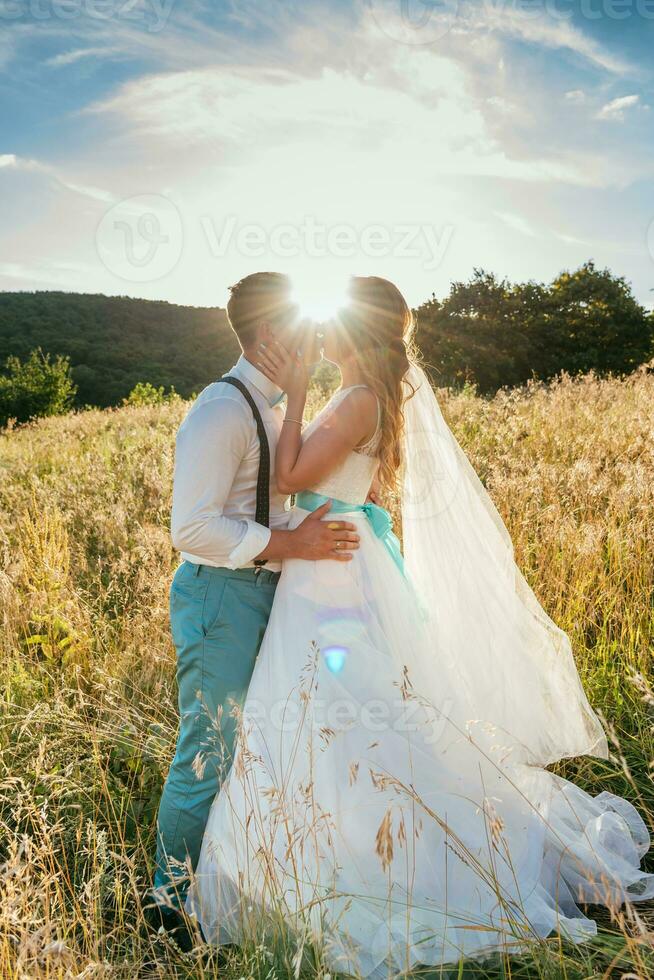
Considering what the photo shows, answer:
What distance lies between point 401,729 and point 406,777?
166mm

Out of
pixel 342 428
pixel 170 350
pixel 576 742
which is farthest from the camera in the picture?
pixel 170 350

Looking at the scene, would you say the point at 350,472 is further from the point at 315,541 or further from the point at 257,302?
the point at 257,302

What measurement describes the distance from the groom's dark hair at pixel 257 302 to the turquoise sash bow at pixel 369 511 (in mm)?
695

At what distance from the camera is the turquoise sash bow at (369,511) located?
2824 millimetres

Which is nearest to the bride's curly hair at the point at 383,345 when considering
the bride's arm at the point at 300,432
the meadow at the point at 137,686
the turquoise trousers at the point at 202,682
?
the bride's arm at the point at 300,432

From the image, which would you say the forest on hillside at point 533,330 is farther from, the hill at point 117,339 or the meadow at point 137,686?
the hill at point 117,339

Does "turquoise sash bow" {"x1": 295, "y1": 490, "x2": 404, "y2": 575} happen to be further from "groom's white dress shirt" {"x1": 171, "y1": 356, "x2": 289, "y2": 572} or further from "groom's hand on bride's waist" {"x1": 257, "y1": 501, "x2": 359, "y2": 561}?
"groom's white dress shirt" {"x1": 171, "y1": 356, "x2": 289, "y2": 572}

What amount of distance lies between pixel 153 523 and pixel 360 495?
3.28 meters

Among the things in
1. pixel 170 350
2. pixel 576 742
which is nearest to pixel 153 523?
pixel 576 742

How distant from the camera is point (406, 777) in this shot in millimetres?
2408

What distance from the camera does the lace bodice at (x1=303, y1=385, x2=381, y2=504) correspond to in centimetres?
282

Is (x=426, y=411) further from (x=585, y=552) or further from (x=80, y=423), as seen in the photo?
(x=80, y=423)

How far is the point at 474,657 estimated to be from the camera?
9.71 ft

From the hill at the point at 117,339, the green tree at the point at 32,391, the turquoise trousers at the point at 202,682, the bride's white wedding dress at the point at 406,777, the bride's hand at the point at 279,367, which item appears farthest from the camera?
the hill at the point at 117,339
